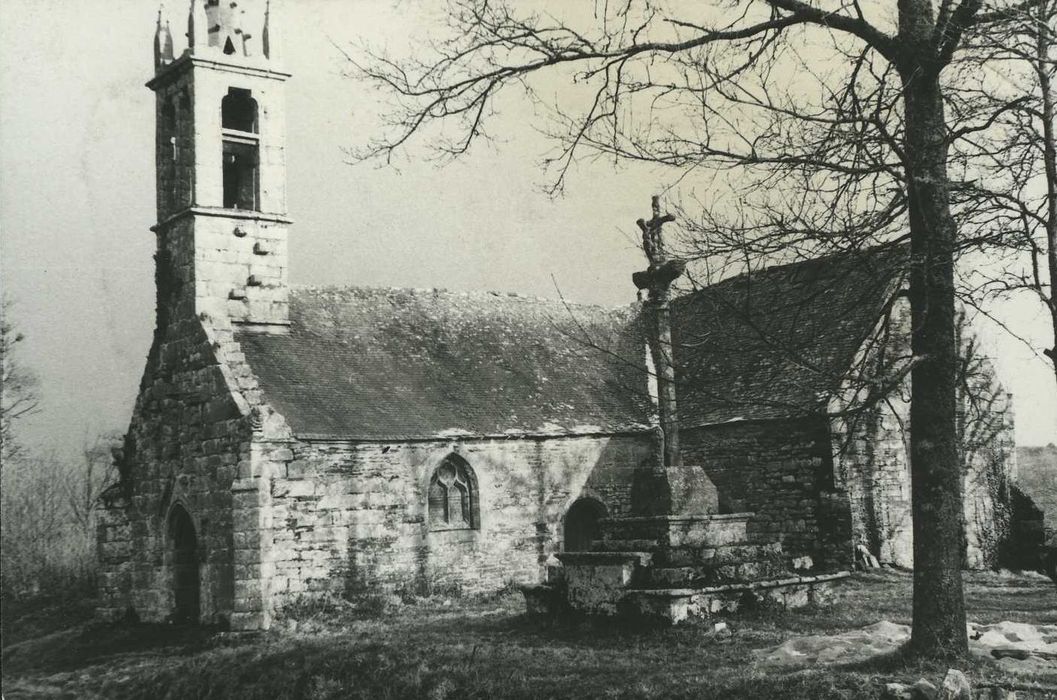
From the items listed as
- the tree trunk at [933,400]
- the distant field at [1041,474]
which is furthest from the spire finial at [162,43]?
the distant field at [1041,474]

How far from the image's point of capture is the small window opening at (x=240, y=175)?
23.1m

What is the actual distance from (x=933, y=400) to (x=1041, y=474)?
98.0 feet

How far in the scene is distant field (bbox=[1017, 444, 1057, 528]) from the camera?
29308 mm

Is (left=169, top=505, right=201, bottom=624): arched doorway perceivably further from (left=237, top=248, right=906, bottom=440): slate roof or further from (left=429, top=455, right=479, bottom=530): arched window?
(left=429, top=455, right=479, bottom=530): arched window

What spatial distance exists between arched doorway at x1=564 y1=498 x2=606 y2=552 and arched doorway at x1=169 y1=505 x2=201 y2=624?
7.67 meters

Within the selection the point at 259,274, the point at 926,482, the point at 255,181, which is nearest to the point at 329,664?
the point at 926,482

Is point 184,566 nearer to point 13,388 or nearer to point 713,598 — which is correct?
point 13,388

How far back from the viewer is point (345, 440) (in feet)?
65.9

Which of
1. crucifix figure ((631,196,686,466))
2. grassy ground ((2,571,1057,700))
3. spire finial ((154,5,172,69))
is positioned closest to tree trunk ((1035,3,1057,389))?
grassy ground ((2,571,1057,700))

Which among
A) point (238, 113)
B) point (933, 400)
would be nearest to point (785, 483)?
point (933, 400)

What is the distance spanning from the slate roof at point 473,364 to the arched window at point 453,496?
81 cm

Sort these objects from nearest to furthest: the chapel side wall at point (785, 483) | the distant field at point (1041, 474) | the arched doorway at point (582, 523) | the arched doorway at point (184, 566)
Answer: the chapel side wall at point (785, 483), the arched doorway at point (184, 566), the arched doorway at point (582, 523), the distant field at point (1041, 474)

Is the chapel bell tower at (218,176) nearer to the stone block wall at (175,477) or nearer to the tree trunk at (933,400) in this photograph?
the stone block wall at (175,477)

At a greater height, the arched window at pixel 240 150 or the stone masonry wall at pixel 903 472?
the arched window at pixel 240 150
